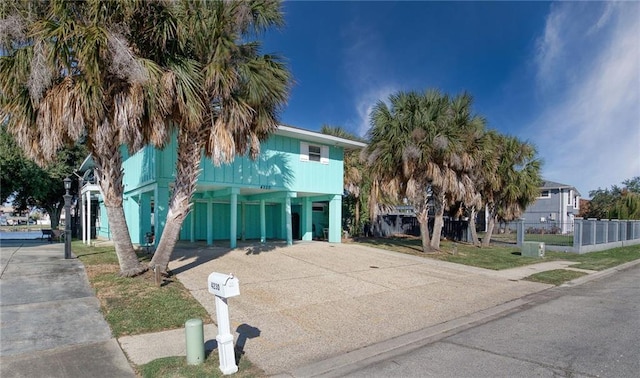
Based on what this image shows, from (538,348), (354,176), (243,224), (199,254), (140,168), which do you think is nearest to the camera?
(538,348)

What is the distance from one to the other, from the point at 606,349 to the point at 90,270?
1154 centimetres

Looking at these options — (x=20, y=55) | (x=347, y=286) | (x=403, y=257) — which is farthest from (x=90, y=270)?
(x=403, y=257)

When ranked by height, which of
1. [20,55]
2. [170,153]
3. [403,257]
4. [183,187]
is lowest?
[403,257]

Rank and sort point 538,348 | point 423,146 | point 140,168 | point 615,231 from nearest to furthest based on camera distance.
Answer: point 538,348 → point 423,146 → point 140,168 → point 615,231

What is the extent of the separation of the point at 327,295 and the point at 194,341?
470 cm

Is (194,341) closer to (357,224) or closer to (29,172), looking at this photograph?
(357,224)

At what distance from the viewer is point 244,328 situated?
6.77 metres

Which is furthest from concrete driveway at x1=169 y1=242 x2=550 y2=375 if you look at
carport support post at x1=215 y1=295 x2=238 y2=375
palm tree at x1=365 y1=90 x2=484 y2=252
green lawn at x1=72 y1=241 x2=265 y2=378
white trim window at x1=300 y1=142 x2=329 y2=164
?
white trim window at x1=300 y1=142 x2=329 y2=164

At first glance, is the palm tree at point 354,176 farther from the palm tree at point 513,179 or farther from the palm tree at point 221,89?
the palm tree at point 221,89

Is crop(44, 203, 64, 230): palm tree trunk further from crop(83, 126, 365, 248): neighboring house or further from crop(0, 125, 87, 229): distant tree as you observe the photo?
crop(83, 126, 365, 248): neighboring house

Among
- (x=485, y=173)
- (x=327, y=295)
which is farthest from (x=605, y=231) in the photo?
(x=327, y=295)

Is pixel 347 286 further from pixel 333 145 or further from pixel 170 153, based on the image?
pixel 333 145

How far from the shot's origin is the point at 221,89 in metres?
9.64

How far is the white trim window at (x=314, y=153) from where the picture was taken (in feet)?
63.6
